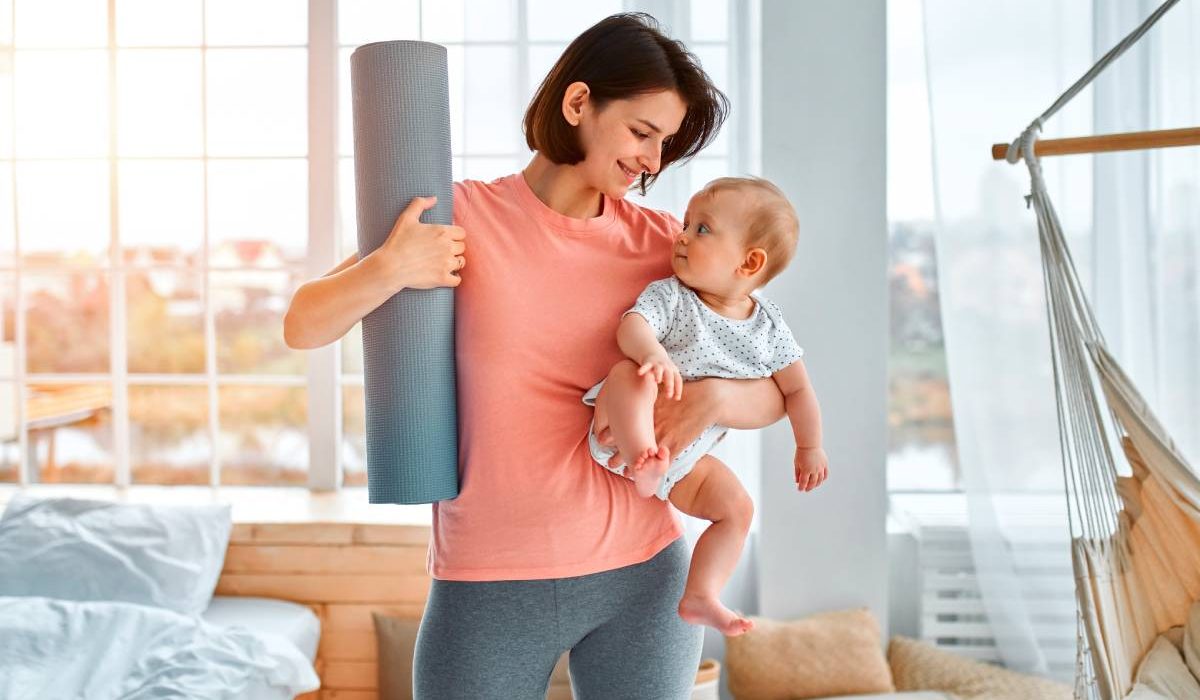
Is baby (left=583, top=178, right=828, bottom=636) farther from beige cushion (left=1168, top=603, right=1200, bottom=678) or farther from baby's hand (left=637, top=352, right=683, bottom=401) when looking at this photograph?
beige cushion (left=1168, top=603, right=1200, bottom=678)

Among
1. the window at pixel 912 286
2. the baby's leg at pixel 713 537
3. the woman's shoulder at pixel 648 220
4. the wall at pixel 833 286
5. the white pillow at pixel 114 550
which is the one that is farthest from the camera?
the window at pixel 912 286

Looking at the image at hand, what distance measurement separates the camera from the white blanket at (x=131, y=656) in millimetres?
1887

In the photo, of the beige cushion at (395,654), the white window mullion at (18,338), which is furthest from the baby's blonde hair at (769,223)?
the white window mullion at (18,338)

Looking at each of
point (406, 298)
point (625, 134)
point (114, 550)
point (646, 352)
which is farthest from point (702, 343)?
point (114, 550)

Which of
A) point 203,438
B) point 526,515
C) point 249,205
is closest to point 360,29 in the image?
point 249,205

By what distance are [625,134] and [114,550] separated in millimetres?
1922

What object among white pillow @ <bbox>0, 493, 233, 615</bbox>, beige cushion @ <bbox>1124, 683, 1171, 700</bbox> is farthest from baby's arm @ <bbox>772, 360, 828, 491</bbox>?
white pillow @ <bbox>0, 493, 233, 615</bbox>

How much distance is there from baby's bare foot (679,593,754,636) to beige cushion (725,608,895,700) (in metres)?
1.30

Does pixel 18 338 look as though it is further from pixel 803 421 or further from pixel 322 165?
pixel 803 421

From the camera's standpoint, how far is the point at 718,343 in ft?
4.31

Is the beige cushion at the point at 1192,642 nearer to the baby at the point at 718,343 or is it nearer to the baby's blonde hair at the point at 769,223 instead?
the baby at the point at 718,343

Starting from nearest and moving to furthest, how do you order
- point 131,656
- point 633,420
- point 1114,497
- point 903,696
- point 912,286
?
point 633,420 → point 1114,497 → point 131,656 → point 903,696 → point 912,286

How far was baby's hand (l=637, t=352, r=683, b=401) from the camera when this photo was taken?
111 cm

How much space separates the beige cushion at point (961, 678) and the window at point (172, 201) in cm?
171
